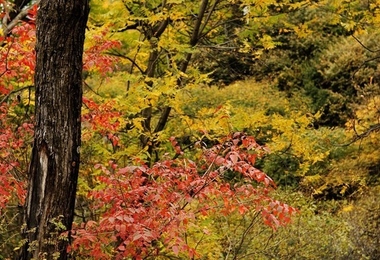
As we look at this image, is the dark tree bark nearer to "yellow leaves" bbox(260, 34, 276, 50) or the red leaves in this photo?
the red leaves

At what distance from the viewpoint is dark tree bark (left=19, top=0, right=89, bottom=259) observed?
334 cm

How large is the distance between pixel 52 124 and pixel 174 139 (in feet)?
7.34

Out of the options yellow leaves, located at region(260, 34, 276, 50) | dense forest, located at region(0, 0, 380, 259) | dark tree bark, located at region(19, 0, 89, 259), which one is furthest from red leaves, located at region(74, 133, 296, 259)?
yellow leaves, located at region(260, 34, 276, 50)

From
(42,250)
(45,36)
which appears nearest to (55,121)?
(45,36)

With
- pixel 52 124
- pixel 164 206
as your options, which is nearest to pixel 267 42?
pixel 164 206

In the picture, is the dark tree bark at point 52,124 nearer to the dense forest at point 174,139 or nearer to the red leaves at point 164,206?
the dense forest at point 174,139

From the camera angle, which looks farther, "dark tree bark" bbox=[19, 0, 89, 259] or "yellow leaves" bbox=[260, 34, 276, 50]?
"yellow leaves" bbox=[260, 34, 276, 50]

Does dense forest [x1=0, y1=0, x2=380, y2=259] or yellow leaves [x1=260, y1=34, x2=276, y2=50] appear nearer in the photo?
dense forest [x1=0, y1=0, x2=380, y2=259]

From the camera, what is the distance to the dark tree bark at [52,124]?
3.34 metres

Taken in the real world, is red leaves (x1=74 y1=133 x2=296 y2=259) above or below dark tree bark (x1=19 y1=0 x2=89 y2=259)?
below

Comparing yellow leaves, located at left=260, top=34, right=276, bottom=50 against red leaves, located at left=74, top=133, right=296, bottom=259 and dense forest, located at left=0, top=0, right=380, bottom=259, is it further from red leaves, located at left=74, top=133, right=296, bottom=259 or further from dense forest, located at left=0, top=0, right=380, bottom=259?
red leaves, located at left=74, top=133, right=296, bottom=259

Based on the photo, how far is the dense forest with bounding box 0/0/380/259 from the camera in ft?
11.2

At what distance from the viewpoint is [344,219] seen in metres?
7.91

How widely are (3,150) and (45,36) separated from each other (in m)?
2.25
